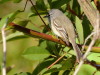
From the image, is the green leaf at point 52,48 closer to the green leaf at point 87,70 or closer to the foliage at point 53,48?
the foliage at point 53,48

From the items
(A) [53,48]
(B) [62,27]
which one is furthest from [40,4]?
(B) [62,27]

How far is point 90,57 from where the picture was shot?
2.32m

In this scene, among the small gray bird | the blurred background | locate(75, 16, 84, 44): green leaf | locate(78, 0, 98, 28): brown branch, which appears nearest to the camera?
locate(78, 0, 98, 28): brown branch

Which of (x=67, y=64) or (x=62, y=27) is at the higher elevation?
(x=62, y=27)

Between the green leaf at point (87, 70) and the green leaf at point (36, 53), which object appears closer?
the green leaf at point (87, 70)

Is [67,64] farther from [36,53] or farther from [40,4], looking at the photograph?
[40,4]

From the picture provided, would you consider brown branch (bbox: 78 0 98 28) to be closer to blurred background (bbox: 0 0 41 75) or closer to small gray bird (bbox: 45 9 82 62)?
small gray bird (bbox: 45 9 82 62)

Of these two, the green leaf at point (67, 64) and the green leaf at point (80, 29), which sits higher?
the green leaf at point (80, 29)

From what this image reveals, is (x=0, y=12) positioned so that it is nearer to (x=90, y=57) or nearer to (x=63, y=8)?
(x=63, y=8)

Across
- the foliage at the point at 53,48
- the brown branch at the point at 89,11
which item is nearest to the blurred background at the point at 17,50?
the foliage at the point at 53,48

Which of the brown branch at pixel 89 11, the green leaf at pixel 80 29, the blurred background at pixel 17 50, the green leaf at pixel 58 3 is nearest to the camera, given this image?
the brown branch at pixel 89 11

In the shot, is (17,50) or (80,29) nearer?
(80,29)

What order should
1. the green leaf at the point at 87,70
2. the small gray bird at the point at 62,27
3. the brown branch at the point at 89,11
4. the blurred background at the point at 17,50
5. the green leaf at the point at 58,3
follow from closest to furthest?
1. the brown branch at the point at 89,11
2. the green leaf at the point at 87,70
3. the green leaf at the point at 58,3
4. the small gray bird at the point at 62,27
5. the blurred background at the point at 17,50

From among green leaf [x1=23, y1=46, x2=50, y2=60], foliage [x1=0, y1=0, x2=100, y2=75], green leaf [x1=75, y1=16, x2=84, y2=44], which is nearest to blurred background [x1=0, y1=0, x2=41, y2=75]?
foliage [x1=0, y1=0, x2=100, y2=75]
